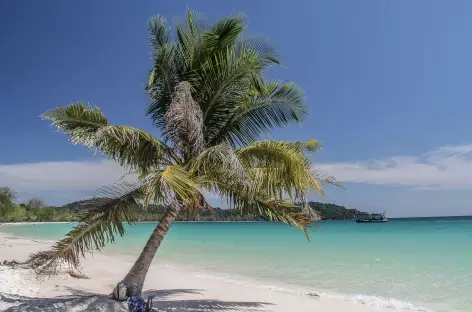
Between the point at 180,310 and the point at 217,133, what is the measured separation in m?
3.34

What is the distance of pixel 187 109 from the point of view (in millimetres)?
5918

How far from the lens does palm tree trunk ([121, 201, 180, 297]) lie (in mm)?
6234

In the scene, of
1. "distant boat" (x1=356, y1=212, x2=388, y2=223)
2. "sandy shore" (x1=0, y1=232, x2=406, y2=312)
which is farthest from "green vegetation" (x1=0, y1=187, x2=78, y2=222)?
"distant boat" (x1=356, y1=212, x2=388, y2=223)

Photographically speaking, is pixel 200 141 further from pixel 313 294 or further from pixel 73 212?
pixel 313 294

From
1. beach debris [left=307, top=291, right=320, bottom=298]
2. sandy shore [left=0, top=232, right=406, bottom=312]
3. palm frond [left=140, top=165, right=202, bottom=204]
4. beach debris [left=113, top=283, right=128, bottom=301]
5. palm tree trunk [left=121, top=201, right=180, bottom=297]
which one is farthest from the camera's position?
beach debris [left=307, top=291, right=320, bottom=298]

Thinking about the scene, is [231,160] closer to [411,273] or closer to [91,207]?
[91,207]

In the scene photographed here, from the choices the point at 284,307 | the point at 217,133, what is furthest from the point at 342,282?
the point at 217,133

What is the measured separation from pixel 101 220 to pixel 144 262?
96 centimetres

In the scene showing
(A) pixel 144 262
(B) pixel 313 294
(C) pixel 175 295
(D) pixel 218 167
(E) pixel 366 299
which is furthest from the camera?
(B) pixel 313 294

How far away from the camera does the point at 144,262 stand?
250 inches

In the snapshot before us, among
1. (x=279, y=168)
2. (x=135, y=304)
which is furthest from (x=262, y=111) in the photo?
(x=135, y=304)

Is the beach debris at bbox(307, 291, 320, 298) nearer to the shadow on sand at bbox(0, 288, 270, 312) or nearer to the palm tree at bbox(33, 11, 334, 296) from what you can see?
the shadow on sand at bbox(0, 288, 270, 312)

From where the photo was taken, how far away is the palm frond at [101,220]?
6.23m

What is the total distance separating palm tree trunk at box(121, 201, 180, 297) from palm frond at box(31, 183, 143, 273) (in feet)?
1.44
